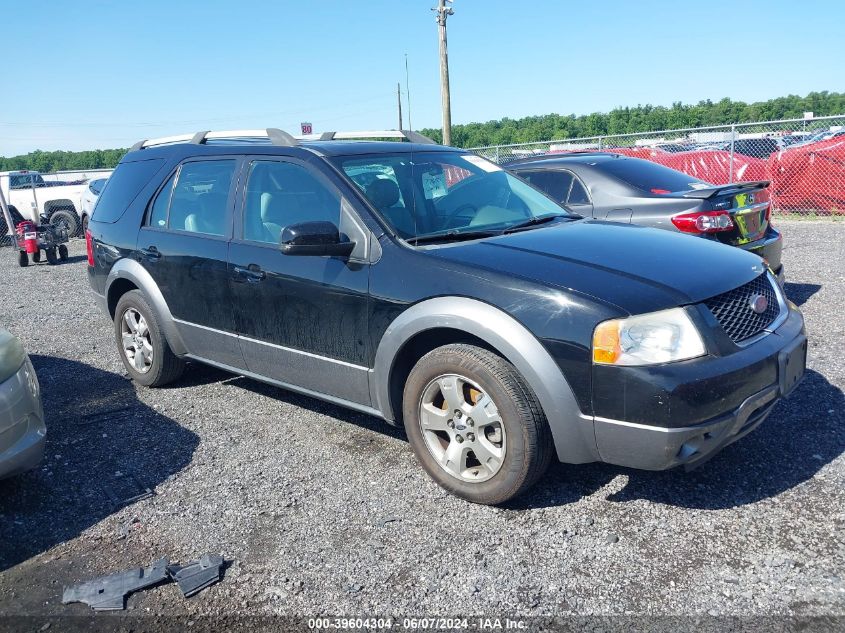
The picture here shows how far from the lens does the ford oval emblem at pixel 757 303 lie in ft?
11.1

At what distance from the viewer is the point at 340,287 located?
3.86 metres

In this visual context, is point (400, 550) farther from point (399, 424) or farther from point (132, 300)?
point (132, 300)

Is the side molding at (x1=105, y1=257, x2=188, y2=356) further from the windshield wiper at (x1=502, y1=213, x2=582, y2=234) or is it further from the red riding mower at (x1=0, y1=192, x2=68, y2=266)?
the red riding mower at (x1=0, y1=192, x2=68, y2=266)

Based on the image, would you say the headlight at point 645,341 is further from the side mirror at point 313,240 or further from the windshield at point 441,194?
the side mirror at point 313,240

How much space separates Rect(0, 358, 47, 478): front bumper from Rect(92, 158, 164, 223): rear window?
2055 millimetres

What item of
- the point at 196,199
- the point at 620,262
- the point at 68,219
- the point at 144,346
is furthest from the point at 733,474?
the point at 68,219

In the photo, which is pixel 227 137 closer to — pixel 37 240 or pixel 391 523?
pixel 391 523

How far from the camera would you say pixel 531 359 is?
313cm

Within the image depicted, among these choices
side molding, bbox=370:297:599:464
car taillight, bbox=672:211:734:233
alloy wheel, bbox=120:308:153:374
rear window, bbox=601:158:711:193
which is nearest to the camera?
side molding, bbox=370:297:599:464

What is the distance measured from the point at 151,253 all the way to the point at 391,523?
287cm

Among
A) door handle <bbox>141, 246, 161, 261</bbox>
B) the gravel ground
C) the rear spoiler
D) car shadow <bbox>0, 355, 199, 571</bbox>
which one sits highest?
the rear spoiler

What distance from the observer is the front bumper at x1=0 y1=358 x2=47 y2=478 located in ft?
11.4

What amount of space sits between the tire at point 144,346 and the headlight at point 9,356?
4.47 ft

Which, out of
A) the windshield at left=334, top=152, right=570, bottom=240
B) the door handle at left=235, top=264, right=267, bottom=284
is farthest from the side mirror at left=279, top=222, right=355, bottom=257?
the door handle at left=235, top=264, right=267, bottom=284
